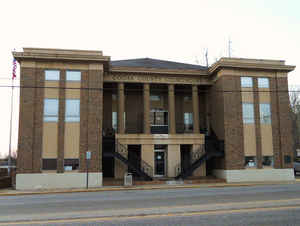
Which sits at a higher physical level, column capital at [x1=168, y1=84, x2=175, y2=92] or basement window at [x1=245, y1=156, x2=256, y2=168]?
column capital at [x1=168, y1=84, x2=175, y2=92]

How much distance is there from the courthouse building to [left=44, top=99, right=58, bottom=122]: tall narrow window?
76 mm

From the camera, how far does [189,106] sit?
96.1 ft

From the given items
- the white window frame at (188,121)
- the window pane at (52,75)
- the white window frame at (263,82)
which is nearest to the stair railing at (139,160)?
the white window frame at (188,121)

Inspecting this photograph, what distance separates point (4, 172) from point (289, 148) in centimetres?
2709

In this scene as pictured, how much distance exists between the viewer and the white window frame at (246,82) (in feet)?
84.3

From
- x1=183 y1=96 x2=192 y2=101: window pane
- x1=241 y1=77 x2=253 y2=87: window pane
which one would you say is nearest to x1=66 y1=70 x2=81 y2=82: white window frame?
x1=183 y1=96 x2=192 y2=101: window pane

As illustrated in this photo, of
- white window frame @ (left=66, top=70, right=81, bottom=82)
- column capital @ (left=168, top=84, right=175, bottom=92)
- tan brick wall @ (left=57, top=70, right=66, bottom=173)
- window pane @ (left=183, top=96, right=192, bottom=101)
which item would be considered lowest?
tan brick wall @ (left=57, top=70, right=66, bottom=173)

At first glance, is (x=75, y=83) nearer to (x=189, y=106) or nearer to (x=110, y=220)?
(x=189, y=106)

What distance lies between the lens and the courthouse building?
73.3 ft

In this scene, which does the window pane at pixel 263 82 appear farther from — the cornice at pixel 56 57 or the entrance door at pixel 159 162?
the cornice at pixel 56 57

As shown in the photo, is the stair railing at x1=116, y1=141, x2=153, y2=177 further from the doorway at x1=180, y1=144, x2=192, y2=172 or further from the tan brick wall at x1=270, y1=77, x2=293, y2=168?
the tan brick wall at x1=270, y1=77, x2=293, y2=168

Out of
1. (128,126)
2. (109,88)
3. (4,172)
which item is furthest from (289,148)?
(4,172)

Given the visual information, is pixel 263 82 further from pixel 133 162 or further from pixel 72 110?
pixel 72 110

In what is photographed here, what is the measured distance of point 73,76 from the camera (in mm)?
23391
